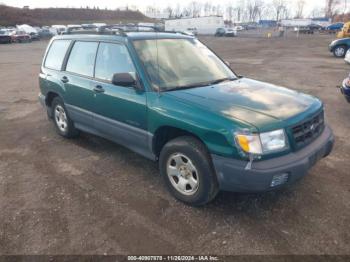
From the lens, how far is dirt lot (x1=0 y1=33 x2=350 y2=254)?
9.65ft

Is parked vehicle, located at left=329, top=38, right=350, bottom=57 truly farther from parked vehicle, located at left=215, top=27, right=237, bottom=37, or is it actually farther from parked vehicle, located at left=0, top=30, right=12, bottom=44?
parked vehicle, located at left=0, top=30, right=12, bottom=44

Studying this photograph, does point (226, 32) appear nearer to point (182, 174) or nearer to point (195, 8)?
point (182, 174)

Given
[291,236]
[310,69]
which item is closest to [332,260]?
[291,236]

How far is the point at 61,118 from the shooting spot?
5.60m

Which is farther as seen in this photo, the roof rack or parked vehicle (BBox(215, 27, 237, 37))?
parked vehicle (BBox(215, 27, 237, 37))

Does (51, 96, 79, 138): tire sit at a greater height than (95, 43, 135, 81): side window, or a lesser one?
lesser

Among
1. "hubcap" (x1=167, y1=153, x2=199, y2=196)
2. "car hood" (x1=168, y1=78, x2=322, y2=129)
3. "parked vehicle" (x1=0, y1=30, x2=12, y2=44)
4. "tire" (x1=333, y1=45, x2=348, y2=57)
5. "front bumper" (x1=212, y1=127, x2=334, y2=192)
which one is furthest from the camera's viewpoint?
"parked vehicle" (x1=0, y1=30, x2=12, y2=44)

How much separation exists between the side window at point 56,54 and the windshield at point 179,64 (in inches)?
71.8

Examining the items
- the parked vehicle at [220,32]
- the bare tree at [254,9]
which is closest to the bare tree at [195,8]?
the bare tree at [254,9]

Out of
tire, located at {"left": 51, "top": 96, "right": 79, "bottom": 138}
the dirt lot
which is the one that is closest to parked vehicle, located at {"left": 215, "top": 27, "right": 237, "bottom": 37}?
the dirt lot

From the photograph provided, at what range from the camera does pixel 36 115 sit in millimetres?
7223

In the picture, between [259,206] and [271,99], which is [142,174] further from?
[271,99]

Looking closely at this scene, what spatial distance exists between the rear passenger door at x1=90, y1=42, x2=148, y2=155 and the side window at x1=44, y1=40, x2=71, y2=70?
3.79 ft

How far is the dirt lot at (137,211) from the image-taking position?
2.94m
